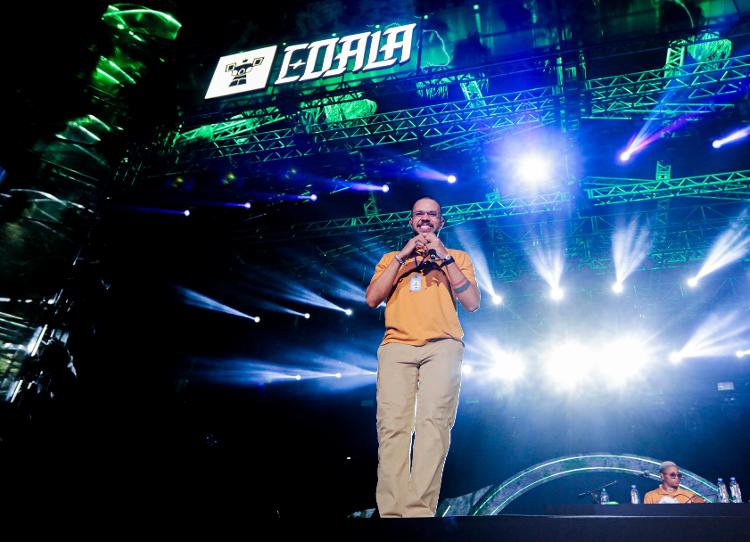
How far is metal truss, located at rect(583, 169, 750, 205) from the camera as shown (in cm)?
714

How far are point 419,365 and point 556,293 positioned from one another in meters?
8.55

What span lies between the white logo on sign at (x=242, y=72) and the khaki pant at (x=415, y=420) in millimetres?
5827

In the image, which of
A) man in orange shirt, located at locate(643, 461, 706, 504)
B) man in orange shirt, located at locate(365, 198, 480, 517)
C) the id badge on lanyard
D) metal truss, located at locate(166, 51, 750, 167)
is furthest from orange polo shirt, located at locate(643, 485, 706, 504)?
metal truss, located at locate(166, 51, 750, 167)

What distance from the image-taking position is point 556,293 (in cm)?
1005

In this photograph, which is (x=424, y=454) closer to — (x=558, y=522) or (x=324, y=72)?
(x=558, y=522)

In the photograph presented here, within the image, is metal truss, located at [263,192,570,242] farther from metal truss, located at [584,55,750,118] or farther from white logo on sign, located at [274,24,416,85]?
white logo on sign, located at [274,24,416,85]

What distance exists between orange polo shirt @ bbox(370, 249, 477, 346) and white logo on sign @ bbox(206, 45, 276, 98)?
5373mm

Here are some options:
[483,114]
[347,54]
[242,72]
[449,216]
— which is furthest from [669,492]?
[242,72]

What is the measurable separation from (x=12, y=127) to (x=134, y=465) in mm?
4516

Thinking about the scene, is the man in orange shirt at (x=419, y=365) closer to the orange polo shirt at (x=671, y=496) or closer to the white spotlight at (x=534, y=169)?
the orange polo shirt at (x=671, y=496)

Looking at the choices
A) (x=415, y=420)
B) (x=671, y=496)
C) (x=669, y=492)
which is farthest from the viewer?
(x=669, y=492)

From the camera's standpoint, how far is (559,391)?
381 inches

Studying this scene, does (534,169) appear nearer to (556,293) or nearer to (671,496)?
(556,293)

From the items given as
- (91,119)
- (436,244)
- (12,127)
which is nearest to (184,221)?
(91,119)
